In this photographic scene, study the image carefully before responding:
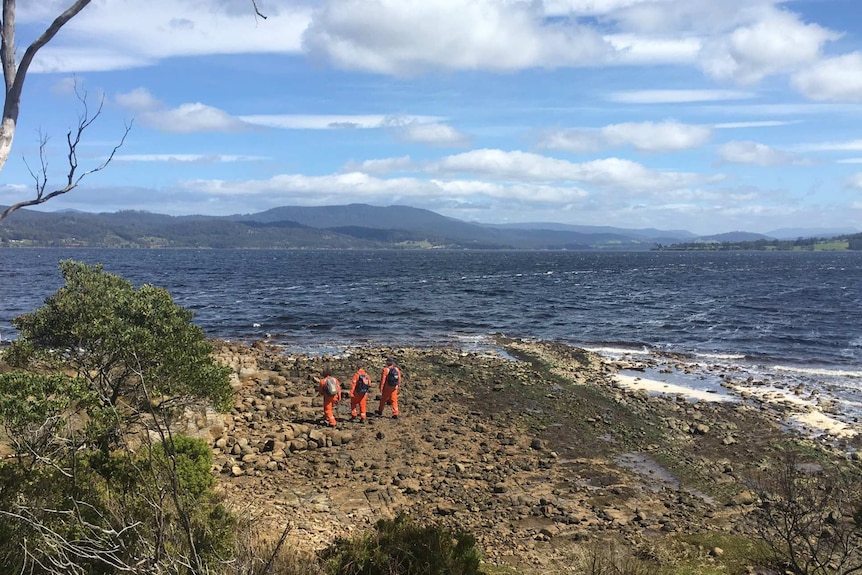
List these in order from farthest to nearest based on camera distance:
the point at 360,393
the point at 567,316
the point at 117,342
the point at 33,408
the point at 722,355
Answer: the point at 567,316 < the point at 722,355 < the point at 360,393 < the point at 117,342 < the point at 33,408

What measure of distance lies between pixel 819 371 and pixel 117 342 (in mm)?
31716

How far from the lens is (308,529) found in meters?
11.4

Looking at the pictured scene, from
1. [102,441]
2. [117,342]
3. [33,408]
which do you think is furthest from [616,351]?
[33,408]

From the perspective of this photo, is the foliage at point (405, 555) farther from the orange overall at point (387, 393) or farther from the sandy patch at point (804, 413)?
the sandy patch at point (804, 413)

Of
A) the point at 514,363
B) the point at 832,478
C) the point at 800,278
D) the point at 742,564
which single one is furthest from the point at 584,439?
the point at 800,278

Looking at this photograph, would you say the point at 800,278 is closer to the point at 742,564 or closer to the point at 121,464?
the point at 742,564

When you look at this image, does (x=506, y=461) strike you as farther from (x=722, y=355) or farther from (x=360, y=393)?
(x=722, y=355)

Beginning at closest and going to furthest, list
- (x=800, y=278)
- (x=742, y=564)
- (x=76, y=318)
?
(x=742, y=564) → (x=76, y=318) → (x=800, y=278)

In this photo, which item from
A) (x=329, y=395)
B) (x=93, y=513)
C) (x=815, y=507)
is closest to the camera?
(x=93, y=513)

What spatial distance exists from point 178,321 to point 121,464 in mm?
4430

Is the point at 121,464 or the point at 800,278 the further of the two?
the point at 800,278

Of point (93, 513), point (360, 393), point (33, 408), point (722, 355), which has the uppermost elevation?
point (33, 408)

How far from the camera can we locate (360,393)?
60.2 feet

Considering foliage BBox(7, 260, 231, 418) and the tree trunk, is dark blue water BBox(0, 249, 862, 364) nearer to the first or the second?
foliage BBox(7, 260, 231, 418)
